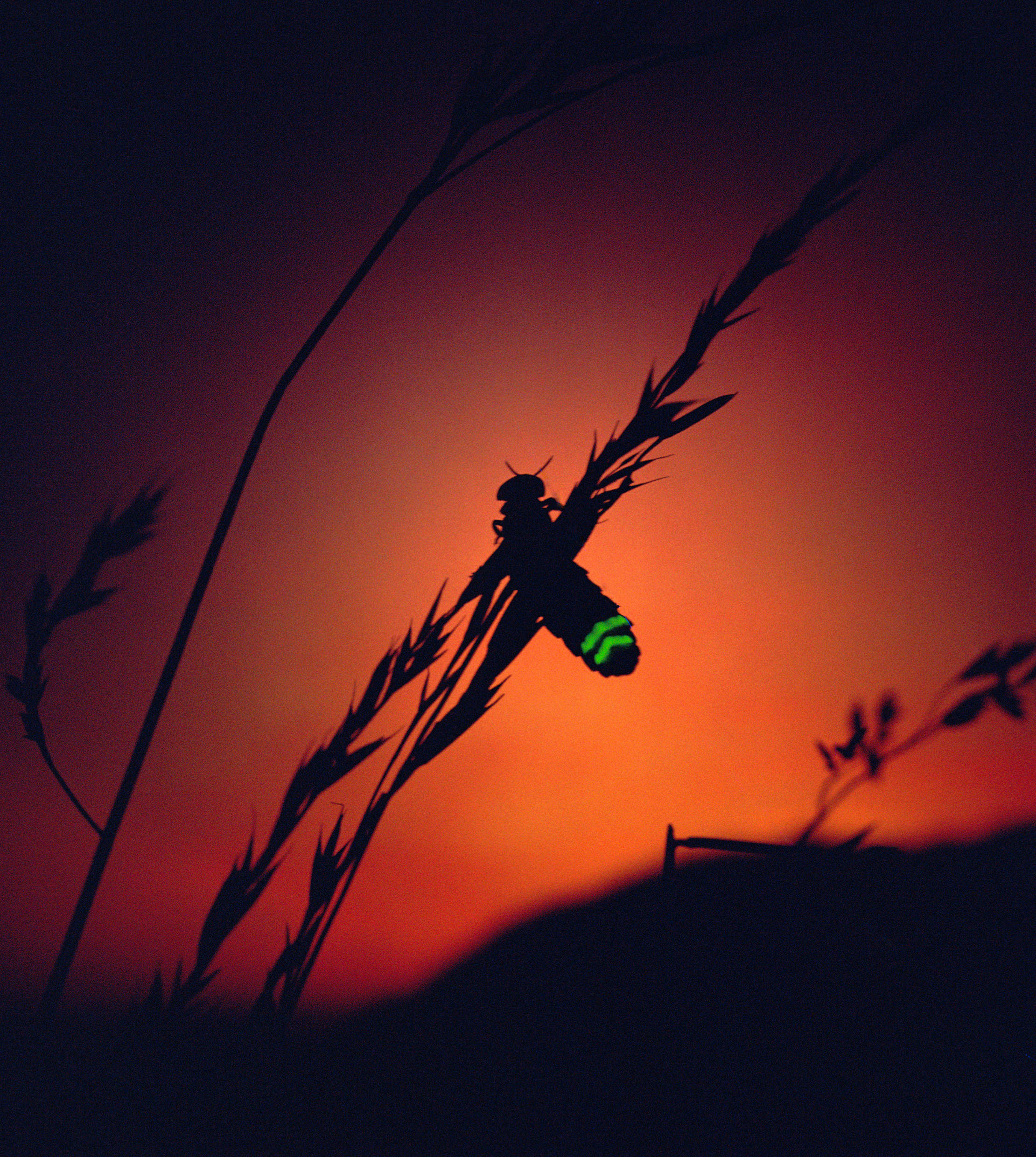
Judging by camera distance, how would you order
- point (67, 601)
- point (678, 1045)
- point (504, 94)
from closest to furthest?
point (504, 94)
point (67, 601)
point (678, 1045)

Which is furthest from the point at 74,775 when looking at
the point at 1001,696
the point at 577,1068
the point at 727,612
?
the point at 1001,696

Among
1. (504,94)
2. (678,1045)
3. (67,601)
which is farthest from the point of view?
(678,1045)

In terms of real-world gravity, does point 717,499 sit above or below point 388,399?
below

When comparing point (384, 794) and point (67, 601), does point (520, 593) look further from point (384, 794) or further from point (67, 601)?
point (67, 601)

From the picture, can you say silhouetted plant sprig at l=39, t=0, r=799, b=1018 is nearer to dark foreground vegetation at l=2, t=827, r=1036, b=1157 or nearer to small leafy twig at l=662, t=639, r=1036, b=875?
dark foreground vegetation at l=2, t=827, r=1036, b=1157

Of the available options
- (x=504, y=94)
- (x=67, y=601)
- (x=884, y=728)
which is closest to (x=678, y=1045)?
(x=884, y=728)

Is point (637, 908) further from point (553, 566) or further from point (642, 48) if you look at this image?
point (642, 48)

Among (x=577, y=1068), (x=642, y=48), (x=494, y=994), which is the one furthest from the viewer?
(x=494, y=994)
